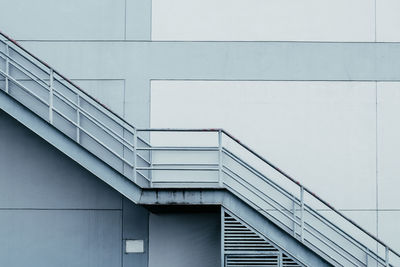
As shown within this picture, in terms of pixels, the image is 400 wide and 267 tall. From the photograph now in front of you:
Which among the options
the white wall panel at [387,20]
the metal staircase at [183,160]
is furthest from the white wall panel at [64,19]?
the white wall panel at [387,20]

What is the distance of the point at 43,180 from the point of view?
9789mm

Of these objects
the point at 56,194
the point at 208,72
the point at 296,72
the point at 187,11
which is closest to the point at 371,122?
the point at 296,72

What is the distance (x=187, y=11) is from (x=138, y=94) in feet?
6.31

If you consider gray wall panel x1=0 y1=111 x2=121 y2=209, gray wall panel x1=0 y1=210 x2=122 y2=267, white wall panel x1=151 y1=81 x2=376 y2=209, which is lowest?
gray wall panel x1=0 y1=210 x2=122 y2=267

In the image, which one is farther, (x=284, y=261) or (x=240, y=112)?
(x=240, y=112)

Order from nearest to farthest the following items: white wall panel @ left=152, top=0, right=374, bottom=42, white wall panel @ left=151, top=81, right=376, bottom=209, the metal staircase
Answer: the metal staircase < white wall panel @ left=151, top=81, right=376, bottom=209 < white wall panel @ left=152, top=0, right=374, bottom=42

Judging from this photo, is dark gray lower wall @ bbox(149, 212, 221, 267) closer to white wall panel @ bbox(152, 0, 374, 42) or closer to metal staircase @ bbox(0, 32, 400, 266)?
metal staircase @ bbox(0, 32, 400, 266)

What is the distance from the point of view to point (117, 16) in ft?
32.9

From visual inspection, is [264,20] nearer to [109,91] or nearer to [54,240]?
[109,91]

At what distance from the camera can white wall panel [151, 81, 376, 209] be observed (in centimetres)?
981

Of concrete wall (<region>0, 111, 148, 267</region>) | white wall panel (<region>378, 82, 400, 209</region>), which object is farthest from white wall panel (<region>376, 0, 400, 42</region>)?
concrete wall (<region>0, 111, 148, 267</region>)

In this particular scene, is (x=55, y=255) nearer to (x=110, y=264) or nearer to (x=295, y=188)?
(x=110, y=264)

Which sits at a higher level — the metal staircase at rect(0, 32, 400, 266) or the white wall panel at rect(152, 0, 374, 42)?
Answer: the white wall panel at rect(152, 0, 374, 42)

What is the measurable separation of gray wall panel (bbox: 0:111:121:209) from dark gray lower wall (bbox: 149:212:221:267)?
95 centimetres
